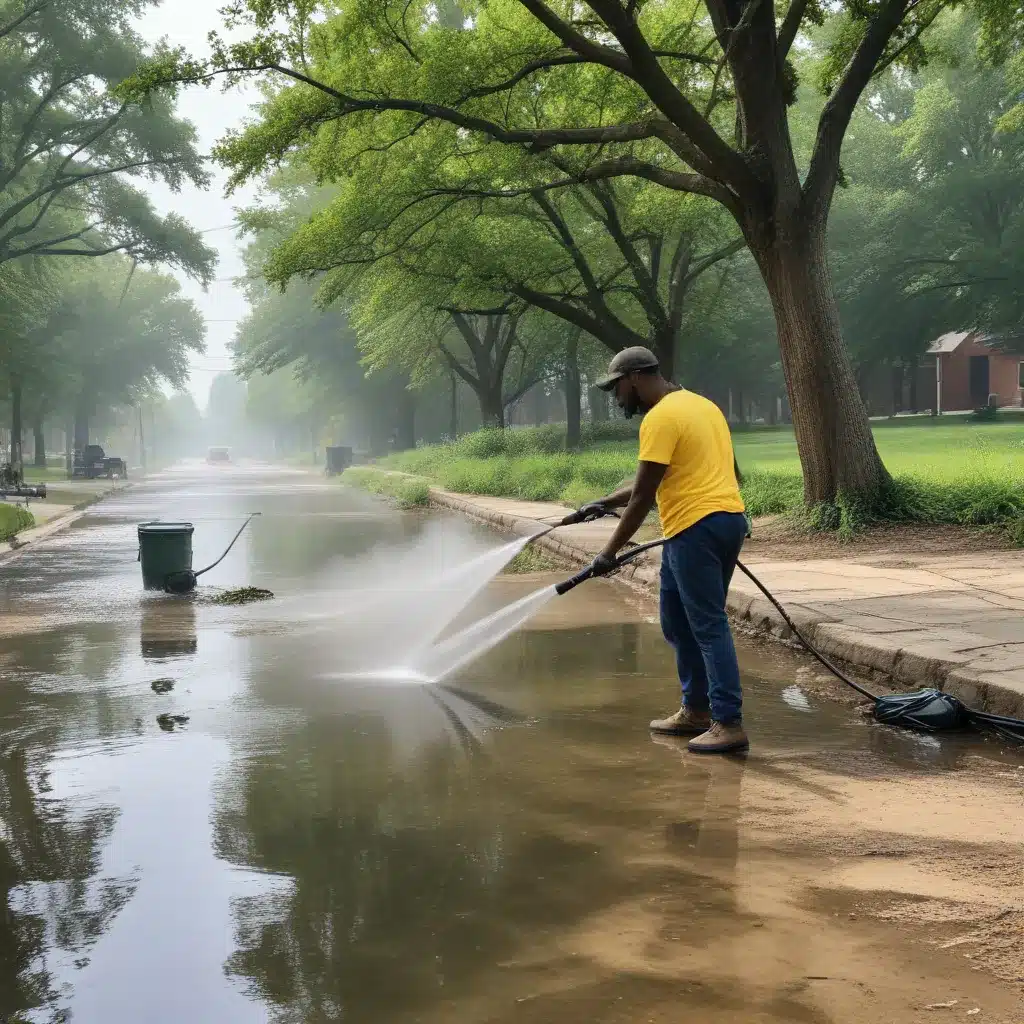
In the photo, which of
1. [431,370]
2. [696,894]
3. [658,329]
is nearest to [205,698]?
[696,894]

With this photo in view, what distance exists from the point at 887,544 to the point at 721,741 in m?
8.98

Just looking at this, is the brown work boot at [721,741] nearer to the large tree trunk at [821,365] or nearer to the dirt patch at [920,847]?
the dirt patch at [920,847]

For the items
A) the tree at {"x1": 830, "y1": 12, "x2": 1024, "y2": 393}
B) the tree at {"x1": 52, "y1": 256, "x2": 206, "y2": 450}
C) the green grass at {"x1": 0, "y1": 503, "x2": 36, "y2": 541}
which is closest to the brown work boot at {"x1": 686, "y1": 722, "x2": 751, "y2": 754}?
the green grass at {"x1": 0, "y1": 503, "x2": 36, "y2": 541}

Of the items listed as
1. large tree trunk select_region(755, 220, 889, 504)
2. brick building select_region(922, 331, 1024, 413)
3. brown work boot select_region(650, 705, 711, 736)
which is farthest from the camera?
brick building select_region(922, 331, 1024, 413)

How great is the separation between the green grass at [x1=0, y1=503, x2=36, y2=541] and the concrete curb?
0.36ft

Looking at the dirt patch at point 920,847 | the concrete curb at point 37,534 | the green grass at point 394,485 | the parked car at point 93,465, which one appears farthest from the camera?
the parked car at point 93,465

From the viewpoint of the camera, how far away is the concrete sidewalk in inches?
283

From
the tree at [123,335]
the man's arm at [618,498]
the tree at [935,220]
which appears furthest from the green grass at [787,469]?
the tree at [123,335]

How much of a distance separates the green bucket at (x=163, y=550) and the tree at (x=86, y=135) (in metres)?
20.6

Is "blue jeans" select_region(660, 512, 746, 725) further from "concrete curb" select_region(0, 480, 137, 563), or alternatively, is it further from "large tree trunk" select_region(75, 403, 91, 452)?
"large tree trunk" select_region(75, 403, 91, 452)

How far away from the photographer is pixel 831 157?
1594 centimetres

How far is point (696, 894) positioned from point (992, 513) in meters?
11.8

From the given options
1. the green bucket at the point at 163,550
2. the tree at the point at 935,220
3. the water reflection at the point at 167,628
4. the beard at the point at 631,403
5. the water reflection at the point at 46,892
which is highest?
the tree at the point at 935,220

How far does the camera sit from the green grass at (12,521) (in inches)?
826
